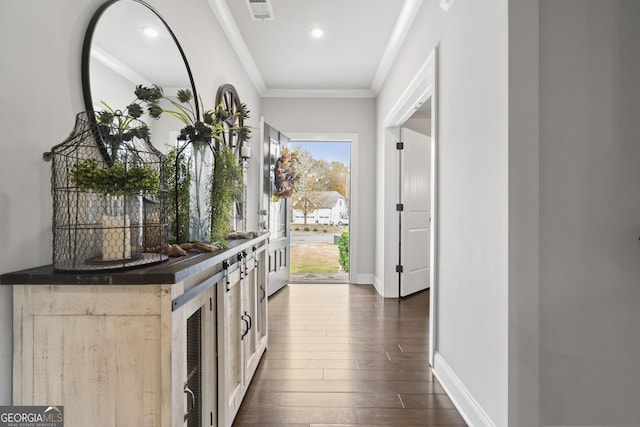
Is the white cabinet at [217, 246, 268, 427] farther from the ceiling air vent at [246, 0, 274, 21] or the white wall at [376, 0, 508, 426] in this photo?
the ceiling air vent at [246, 0, 274, 21]

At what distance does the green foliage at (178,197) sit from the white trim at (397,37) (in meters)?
2.36

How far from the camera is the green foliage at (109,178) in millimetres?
1091

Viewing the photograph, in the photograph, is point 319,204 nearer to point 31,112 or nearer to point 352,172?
point 352,172

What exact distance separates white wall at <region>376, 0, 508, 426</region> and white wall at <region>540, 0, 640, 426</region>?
17 cm

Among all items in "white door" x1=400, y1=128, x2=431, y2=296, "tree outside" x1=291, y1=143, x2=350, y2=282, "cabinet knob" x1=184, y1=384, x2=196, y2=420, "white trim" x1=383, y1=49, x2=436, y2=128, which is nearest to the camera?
"cabinet knob" x1=184, y1=384, x2=196, y2=420

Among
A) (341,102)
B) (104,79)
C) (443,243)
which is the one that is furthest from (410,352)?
(341,102)

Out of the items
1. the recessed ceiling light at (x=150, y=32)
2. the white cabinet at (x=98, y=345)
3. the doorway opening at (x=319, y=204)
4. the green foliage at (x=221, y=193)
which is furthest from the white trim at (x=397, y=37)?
the white cabinet at (x=98, y=345)

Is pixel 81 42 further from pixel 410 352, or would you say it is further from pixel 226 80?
pixel 410 352

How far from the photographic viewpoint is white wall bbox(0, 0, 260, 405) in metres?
1.04

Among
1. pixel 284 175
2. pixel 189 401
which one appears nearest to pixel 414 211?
pixel 284 175

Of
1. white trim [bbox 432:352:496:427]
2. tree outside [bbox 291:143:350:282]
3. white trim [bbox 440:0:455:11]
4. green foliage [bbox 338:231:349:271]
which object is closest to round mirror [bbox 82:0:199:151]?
white trim [bbox 440:0:455:11]

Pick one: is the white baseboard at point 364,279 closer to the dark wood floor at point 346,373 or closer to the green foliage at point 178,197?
the dark wood floor at point 346,373

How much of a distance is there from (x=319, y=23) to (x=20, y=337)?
3223 millimetres

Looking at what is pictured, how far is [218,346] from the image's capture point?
1.58m
